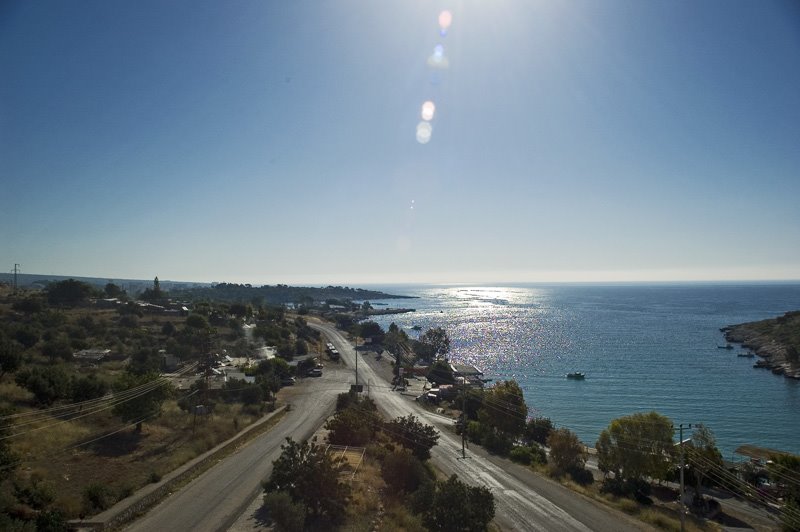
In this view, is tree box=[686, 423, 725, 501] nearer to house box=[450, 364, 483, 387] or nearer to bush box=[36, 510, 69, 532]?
bush box=[36, 510, 69, 532]

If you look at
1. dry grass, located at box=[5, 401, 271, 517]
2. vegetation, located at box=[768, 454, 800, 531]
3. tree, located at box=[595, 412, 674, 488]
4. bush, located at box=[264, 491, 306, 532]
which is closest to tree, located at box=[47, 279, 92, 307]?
dry grass, located at box=[5, 401, 271, 517]

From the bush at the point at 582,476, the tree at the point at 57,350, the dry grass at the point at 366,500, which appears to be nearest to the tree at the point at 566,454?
the bush at the point at 582,476

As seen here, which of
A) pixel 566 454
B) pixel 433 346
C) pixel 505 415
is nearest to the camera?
pixel 566 454

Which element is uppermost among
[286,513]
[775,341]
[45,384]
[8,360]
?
[8,360]

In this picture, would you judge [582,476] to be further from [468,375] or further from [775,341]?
[775,341]

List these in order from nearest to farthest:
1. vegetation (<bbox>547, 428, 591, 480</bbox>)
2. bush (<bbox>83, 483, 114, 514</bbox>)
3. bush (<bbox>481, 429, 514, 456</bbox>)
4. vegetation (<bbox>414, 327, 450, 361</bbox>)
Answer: bush (<bbox>83, 483, 114, 514</bbox>)
vegetation (<bbox>547, 428, 591, 480</bbox>)
bush (<bbox>481, 429, 514, 456</bbox>)
vegetation (<bbox>414, 327, 450, 361</bbox>)

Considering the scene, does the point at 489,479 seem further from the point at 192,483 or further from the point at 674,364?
the point at 674,364

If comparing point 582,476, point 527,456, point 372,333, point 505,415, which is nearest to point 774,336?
point 372,333
